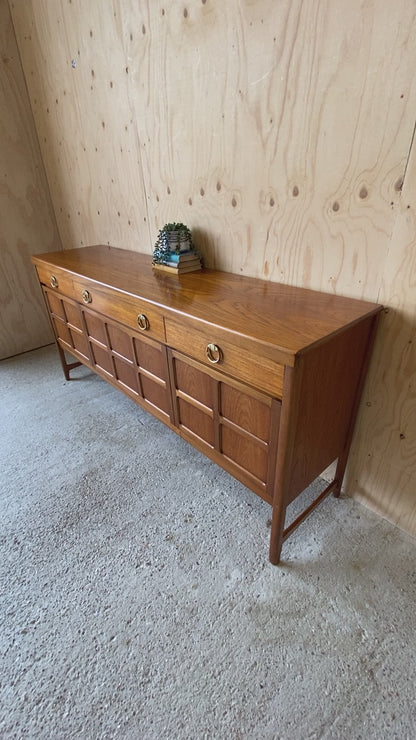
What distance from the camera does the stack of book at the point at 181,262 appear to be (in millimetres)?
1565

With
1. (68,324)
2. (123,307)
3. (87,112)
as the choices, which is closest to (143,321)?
(123,307)

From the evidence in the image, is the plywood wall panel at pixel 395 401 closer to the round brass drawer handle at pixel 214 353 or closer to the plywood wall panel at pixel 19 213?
the round brass drawer handle at pixel 214 353

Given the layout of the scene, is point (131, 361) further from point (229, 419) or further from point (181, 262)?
point (229, 419)

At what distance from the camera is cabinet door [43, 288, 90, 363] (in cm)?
193

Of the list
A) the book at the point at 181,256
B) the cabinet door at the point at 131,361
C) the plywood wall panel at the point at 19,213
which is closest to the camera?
the cabinet door at the point at 131,361

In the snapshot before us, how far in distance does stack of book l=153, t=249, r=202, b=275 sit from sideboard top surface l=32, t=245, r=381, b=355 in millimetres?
33

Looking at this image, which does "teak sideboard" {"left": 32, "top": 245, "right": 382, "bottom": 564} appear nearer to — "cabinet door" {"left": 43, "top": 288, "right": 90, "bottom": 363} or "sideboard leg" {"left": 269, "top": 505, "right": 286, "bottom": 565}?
"sideboard leg" {"left": 269, "top": 505, "right": 286, "bottom": 565}

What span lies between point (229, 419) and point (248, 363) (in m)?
0.27

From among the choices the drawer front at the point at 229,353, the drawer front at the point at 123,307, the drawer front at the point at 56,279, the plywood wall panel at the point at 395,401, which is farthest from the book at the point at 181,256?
the plywood wall panel at the point at 395,401

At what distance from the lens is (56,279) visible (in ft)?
6.36

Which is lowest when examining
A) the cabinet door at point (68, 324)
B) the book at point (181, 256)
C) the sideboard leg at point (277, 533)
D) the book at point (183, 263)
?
the sideboard leg at point (277, 533)

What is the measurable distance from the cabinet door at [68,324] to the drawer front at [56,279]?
0.15 ft

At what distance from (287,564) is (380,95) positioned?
4.85ft

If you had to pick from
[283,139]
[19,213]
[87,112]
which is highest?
[87,112]
